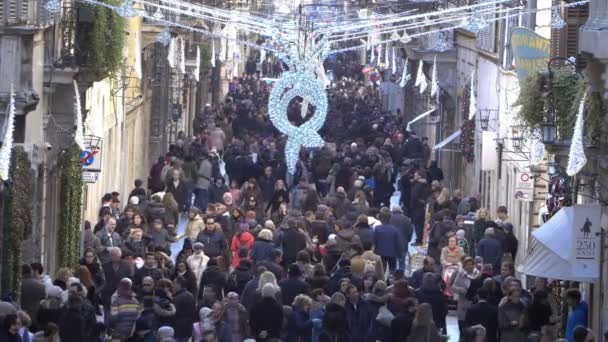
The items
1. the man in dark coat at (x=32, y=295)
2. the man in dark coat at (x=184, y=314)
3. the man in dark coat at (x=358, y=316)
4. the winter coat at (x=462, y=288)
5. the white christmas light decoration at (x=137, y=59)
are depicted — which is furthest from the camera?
the white christmas light decoration at (x=137, y=59)

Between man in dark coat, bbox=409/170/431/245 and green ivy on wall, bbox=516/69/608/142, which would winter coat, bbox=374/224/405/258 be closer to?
green ivy on wall, bbox=516/69/608/142

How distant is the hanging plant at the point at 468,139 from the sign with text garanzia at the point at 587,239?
22.8 metres

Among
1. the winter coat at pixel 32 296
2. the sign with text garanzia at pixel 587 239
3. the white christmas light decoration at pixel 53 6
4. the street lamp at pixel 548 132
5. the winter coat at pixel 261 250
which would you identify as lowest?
the winter coat at pixel 32 296

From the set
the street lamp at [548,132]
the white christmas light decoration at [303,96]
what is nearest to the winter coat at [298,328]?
the street lamp at [548,132]

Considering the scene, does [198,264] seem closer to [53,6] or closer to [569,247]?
[53,6]

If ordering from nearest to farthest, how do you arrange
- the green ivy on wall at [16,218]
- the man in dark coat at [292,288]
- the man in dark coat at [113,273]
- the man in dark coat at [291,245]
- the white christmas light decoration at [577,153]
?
the white christmas light decoration at [577,153]
the man in dark coat at [292,288]
the green ivy on wall at [16,218]
the man in dark coat at [113,273]
the man in dark coat at [291,245]

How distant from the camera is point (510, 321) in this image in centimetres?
2664

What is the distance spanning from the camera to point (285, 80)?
42125mm

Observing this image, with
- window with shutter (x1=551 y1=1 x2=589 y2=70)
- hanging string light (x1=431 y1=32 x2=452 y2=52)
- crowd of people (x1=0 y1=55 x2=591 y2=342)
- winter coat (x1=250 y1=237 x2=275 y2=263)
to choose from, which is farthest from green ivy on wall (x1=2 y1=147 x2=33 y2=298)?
hanging string light (x1=431 y1=32 x2=452 y2=52)

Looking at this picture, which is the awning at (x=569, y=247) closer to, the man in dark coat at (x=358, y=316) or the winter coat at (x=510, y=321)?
the winter coat at (x=510, y=321)

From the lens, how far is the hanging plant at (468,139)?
48781mm

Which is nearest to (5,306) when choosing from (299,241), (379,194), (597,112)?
(597,112)

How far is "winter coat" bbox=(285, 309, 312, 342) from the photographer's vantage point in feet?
86.6

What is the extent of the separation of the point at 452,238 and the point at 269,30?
730cm
